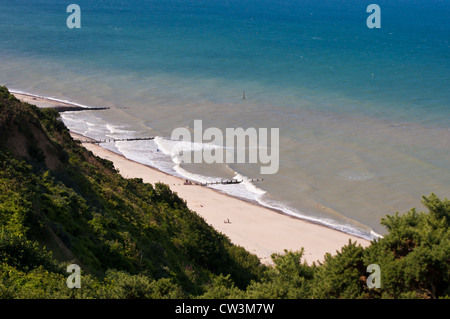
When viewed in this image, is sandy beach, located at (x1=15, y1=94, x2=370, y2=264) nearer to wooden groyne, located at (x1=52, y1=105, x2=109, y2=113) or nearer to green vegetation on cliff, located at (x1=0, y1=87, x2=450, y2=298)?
green vegetation on cliff, located at (x1=0, y1=87, x2=450, y2=298)

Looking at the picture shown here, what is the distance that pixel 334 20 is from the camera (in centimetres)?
14312

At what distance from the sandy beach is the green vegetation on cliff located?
4654 mm

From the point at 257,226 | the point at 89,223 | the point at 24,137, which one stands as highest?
the point at 24,137

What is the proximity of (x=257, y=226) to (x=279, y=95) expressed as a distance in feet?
112

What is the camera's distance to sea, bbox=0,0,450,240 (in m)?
37.1

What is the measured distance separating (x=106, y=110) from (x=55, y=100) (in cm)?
671

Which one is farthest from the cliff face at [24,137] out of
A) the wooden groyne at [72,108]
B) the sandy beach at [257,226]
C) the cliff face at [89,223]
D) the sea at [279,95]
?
the wooden groyne at [72,108]

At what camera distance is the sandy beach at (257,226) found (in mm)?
27812

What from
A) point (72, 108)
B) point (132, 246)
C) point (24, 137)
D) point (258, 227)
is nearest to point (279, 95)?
point (72, 108)

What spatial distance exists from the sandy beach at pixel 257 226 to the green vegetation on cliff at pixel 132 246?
4.65 metres

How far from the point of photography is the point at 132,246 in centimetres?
1792

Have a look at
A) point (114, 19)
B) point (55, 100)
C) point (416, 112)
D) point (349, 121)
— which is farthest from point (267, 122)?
point (114, 19)

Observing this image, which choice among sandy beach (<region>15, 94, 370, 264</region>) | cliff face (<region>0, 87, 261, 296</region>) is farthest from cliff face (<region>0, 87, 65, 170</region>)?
sandy beach (<region>15, 94, 370, 264</region>)

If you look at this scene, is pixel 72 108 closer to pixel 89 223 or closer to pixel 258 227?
pixel 258 227
